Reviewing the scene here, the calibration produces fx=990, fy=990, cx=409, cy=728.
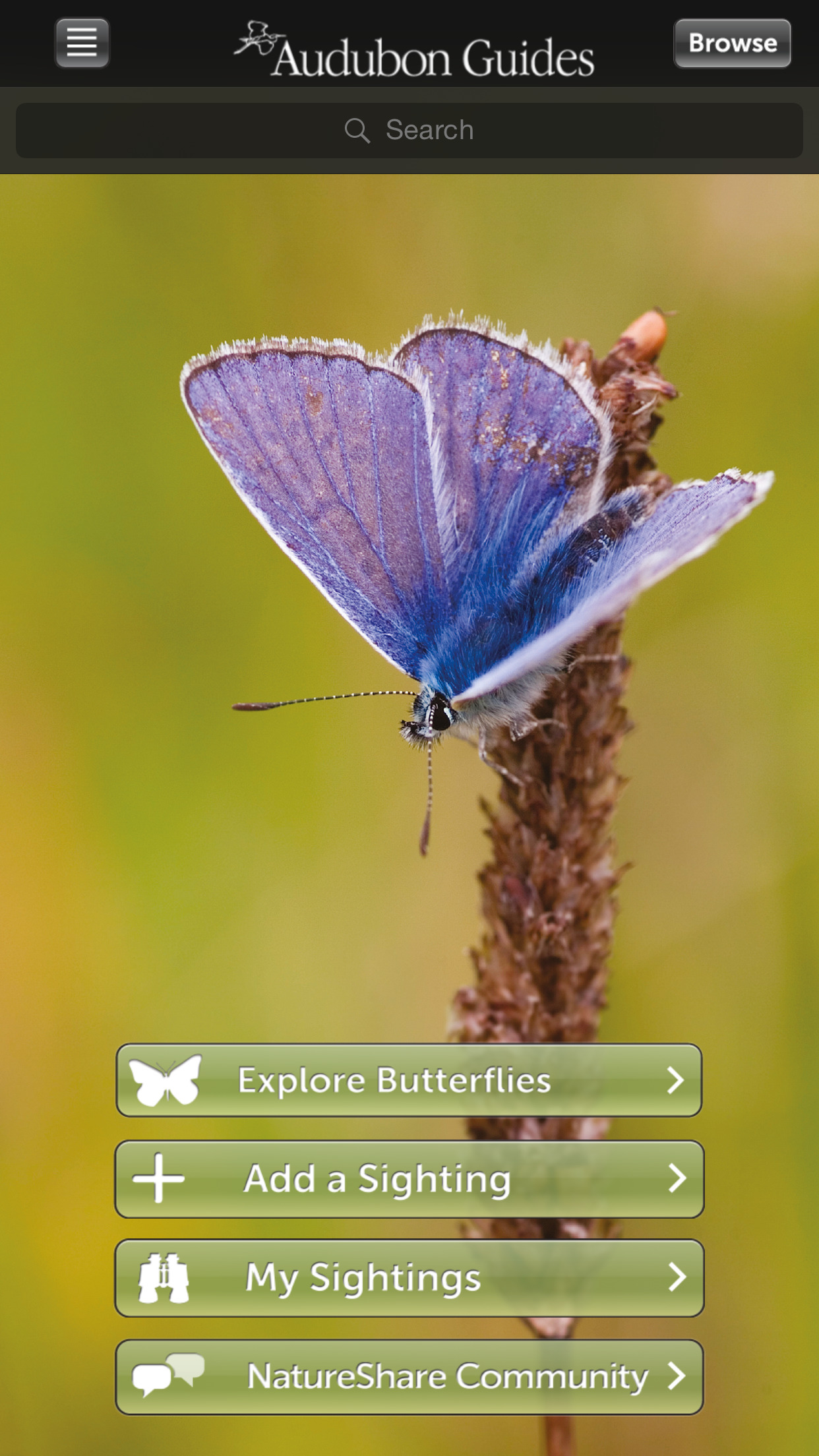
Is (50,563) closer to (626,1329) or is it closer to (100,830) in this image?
(100,830)

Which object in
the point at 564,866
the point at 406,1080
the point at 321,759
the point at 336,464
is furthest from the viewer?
the point at 321,759

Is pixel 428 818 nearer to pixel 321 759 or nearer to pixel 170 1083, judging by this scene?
pixel 170 1083

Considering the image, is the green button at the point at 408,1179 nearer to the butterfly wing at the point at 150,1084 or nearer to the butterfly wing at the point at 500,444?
the butterfly wing at the point at 150,1084

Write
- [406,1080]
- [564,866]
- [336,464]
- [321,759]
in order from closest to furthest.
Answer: [564,866] → [406,1080] → [336,464] → [321,759]

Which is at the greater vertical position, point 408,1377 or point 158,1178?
point 158,1178
